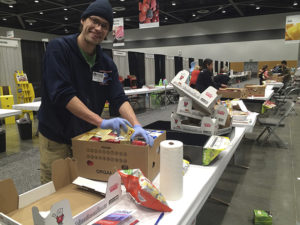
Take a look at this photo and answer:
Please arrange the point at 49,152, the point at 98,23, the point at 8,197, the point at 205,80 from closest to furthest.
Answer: the point at 8,197 → the point at 98,23 → the point at 49,152 → the point at 205,80

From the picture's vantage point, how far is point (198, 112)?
162 centimetres

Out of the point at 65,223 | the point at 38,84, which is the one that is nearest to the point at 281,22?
the point at 38,84

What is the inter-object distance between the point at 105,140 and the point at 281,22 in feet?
52.6

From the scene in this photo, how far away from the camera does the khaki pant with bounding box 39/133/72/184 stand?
1297 millimetres

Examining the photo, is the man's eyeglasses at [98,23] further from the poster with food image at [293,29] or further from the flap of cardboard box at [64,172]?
the poster with food image at [293,29]

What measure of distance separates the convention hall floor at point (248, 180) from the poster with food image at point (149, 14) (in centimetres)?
375

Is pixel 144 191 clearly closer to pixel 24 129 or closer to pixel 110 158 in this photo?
pixel 110 158

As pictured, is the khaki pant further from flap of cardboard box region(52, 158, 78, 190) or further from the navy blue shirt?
flap of cardboard box region(52, 158, 78, 190)

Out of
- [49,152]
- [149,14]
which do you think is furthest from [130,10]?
[49,152]

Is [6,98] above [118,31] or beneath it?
beneath

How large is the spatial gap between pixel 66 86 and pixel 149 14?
18.6 ft

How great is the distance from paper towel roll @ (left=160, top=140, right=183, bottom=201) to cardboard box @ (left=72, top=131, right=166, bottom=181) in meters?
0.09

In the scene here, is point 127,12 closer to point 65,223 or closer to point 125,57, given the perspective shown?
point 125,57

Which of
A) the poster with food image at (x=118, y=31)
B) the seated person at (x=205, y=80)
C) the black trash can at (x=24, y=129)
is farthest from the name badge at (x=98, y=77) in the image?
the poster with food image at (x=118, y=31)
